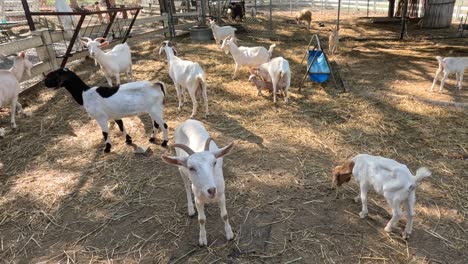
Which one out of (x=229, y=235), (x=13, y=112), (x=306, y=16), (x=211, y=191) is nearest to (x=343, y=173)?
(x=229, y=235)

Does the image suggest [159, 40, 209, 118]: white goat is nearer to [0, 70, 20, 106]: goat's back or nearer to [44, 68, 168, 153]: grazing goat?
[44, 68, 168, 153]: grazing goat

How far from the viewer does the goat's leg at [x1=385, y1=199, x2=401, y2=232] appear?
3461 mm

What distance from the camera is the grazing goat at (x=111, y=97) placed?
5.50m

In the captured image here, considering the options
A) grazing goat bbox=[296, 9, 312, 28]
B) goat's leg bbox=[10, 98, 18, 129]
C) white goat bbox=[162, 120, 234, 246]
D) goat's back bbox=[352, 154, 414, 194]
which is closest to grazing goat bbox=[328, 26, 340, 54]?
grazing goat bbox=[296, 9, 312, 28]

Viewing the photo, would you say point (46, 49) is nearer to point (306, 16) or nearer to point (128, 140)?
point (128, 140)

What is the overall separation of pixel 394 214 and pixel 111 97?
4618 mm

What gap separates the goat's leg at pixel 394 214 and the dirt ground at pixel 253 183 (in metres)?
0.11

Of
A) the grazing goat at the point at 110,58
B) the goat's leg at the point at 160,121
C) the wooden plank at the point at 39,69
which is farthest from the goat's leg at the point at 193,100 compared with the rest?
the wooden plank at the point at 39,69

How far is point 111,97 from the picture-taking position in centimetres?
548

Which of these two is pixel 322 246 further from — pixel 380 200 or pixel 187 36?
pixel 187 36

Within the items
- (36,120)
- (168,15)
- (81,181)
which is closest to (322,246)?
(81,181)

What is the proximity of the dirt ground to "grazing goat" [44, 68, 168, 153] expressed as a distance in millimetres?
696

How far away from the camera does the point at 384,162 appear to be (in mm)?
3672

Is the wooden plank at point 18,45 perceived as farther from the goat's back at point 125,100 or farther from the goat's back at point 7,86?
the goat's back at point 125,100
